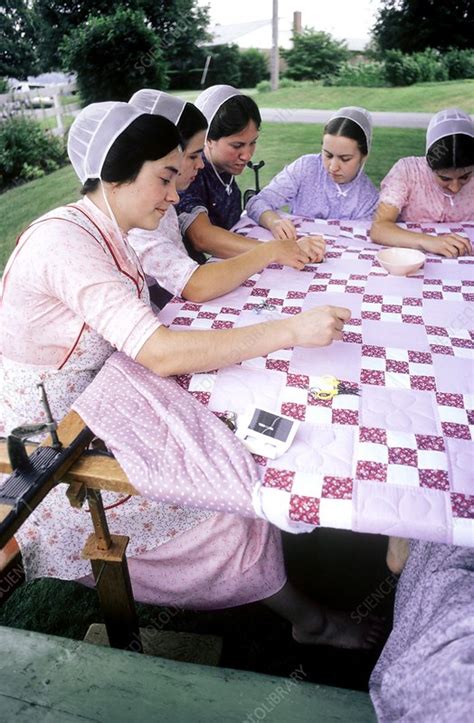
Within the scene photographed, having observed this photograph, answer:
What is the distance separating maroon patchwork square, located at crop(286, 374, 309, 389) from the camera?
1.47m

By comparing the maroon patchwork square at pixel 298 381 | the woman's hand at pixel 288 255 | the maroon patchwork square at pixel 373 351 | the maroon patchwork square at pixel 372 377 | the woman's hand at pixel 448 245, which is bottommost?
the maroon patchwork square at pixel 372 377

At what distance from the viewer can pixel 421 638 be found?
114 cm

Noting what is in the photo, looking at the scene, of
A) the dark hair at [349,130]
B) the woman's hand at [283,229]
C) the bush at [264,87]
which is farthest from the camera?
the bush at [264,87]

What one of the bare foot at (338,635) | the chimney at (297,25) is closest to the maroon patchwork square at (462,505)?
the bare foot at (338,635)

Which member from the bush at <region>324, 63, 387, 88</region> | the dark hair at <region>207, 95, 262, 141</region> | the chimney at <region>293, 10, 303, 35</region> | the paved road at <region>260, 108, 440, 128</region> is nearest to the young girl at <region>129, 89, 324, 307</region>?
the dark hair at <region>207, 95, 262, 141</region>

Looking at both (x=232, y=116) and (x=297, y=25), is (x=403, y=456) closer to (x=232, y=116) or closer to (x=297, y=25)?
(x=232, y=116)

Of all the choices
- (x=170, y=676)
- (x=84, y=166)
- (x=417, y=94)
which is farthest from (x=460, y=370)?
(x=417, y=94)

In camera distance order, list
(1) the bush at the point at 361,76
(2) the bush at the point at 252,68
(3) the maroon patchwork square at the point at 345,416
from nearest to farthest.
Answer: (3) the maroon patchwork square at the point at 345,416 → (1) the bush at the point at 361,76 → (2) the bush at the point at 252,68

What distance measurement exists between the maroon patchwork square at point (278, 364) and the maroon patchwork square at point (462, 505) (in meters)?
0.60

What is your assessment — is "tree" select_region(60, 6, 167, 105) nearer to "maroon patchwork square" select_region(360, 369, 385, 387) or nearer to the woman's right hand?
the woman's right hand

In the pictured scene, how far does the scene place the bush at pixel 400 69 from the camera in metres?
12.1

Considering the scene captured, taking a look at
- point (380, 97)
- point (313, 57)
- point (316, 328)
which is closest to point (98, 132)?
point (316, 328)

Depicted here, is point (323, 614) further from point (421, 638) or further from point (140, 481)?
point (140, 481)

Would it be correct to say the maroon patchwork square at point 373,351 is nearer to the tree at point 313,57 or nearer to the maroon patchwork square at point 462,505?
the maroon patchwork square at point 462,505
